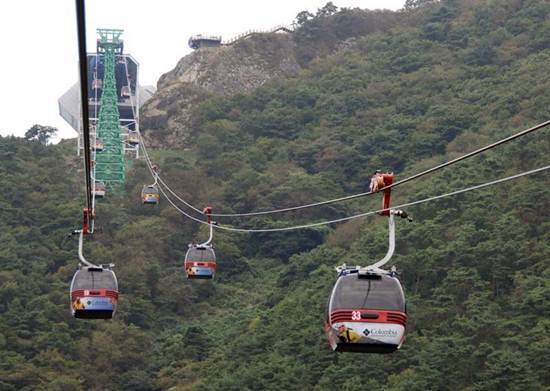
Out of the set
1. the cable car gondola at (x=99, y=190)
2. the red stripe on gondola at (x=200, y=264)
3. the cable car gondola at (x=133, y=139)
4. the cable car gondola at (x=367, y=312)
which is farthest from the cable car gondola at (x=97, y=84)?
the cable car gondola at (x=367, y=312)

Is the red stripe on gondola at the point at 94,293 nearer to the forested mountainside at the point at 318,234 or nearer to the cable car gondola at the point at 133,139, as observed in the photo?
the forested mountainside at the point at 318,234

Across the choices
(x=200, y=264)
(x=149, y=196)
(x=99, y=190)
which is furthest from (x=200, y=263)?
(x=99, y=190)

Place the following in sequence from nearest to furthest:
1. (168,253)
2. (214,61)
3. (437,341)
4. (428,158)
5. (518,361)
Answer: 1. (518,361)
2. (437,341)
3. (168,253)
4. (428,158)
5. (214,61)

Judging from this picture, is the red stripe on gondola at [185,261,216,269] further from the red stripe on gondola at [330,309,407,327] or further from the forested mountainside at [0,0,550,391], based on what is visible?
the red stripe on gondola at [330,309,407,327]

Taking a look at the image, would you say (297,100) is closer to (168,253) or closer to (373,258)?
(168,253)

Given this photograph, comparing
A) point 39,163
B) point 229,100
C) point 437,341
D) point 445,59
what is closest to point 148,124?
point 229,100

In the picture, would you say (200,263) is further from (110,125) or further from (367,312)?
(110,125)

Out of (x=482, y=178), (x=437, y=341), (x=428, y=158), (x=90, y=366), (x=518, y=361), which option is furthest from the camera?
(x=428, y=158)

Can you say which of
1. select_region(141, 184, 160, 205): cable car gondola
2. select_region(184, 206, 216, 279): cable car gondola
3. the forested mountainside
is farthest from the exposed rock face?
select_region(184, 206, 216, 279): cable car gondola
